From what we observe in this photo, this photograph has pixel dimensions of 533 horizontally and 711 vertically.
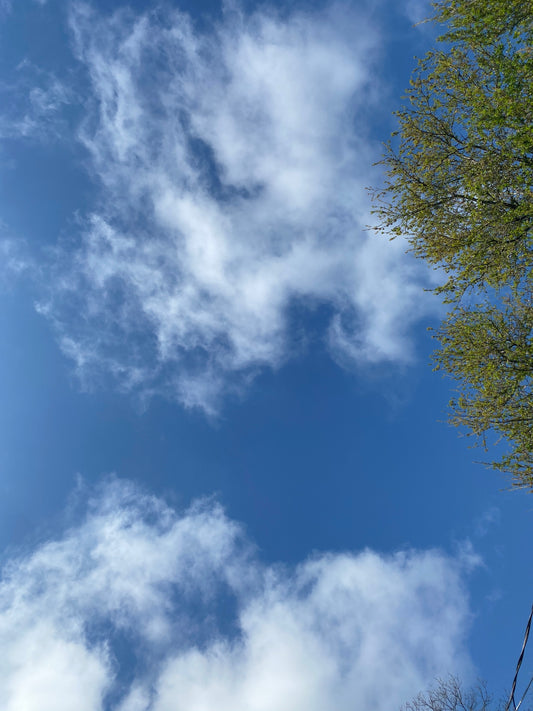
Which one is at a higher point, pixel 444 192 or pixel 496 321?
pixel 444 192

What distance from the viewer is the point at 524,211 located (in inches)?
293

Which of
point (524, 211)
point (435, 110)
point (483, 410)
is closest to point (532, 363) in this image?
point (483, 410)

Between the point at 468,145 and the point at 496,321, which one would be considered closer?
the point at 468,145

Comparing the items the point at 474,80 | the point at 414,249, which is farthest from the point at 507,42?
the point at 414,249

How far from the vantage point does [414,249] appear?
33.4ft

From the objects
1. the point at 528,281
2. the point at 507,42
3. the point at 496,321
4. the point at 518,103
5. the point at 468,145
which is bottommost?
the point at 496,321

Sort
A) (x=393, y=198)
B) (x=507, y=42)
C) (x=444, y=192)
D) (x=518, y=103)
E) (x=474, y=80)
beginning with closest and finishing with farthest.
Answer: (x=518, y=103)
(x=507, y=42)
(x=474, y=80)
(x=444, y=192)
(x=393, y=198)

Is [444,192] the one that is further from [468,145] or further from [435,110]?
[435,110]

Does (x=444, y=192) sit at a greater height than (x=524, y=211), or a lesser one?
greater

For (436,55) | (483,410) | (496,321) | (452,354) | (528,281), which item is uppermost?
(436,55)

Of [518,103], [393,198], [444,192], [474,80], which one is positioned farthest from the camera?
[393,198]

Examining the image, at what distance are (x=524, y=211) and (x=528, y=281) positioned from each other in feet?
8.20

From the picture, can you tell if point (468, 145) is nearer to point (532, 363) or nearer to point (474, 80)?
point (474, 80)

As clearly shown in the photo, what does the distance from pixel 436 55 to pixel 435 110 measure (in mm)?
1438
